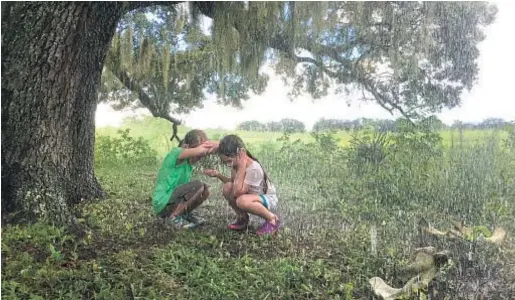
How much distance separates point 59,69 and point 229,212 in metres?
0.98

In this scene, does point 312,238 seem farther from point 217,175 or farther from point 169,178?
point 169,178

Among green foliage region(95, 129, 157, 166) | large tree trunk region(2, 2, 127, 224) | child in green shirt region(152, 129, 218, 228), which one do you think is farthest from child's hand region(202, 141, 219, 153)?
large tree trunk region(2, 2, 127, 224)

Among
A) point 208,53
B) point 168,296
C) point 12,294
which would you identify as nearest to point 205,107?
point 208,53

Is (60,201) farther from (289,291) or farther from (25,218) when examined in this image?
(289,291)

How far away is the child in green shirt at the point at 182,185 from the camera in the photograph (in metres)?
2.60

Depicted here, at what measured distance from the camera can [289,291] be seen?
8.27 feet

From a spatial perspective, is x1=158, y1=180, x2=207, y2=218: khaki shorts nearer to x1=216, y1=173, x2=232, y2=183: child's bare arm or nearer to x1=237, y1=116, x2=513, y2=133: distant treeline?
x1=216, y1=173, x2=232, y2=183: child's bare arm

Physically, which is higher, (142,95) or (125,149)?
(142,95)

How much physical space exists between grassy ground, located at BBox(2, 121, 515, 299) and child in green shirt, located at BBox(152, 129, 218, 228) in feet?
0.15

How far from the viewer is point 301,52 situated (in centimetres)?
264

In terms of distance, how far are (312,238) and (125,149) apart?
914 millimetres

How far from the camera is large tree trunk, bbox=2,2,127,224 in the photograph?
2.58 m

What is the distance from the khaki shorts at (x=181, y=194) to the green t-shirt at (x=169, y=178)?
0.05 feet

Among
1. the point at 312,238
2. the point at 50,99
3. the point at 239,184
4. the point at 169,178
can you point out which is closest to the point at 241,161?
the point at 239,184
